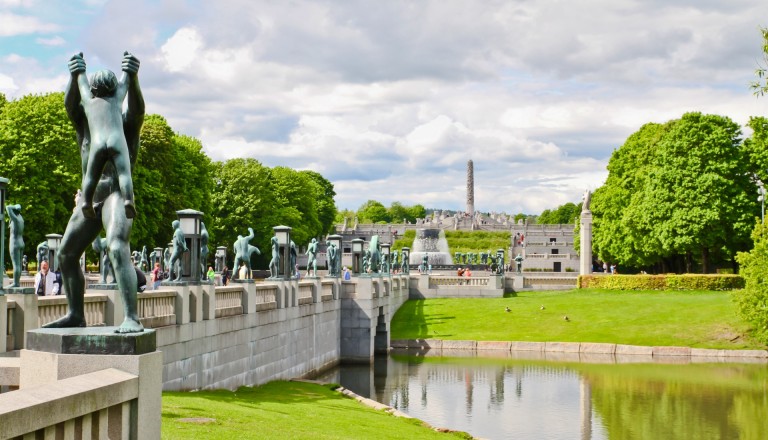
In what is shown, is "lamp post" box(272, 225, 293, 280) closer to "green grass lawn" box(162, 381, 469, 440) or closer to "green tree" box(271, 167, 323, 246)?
"green grass lawn" box(162, 381, 469, 440)

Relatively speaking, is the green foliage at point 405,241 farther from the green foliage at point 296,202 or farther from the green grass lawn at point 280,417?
the green grass lawn at point 280,417

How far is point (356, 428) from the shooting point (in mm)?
20094

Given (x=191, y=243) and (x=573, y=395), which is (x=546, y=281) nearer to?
→ (x=573, y=395)

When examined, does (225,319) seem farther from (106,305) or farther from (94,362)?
(94,362)

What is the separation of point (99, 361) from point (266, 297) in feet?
76.2

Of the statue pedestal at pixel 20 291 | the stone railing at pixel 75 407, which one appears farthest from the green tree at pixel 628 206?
the stone railing at pixel 75 407

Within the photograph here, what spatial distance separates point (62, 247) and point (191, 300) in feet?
48.3

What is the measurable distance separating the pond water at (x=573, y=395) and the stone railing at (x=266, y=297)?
4742 mm

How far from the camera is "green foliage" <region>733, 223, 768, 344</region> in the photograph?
1599 inches

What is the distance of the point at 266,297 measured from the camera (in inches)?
1201

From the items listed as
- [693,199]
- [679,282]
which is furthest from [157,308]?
[693,199]

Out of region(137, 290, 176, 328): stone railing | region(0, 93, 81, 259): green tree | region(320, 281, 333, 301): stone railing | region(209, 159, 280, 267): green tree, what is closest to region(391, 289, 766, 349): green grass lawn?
region(320, 281, 333, 301): stone railing

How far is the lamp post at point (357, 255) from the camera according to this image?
4553 centimetres

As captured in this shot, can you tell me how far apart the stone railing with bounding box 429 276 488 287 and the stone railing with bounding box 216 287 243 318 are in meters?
39.4
